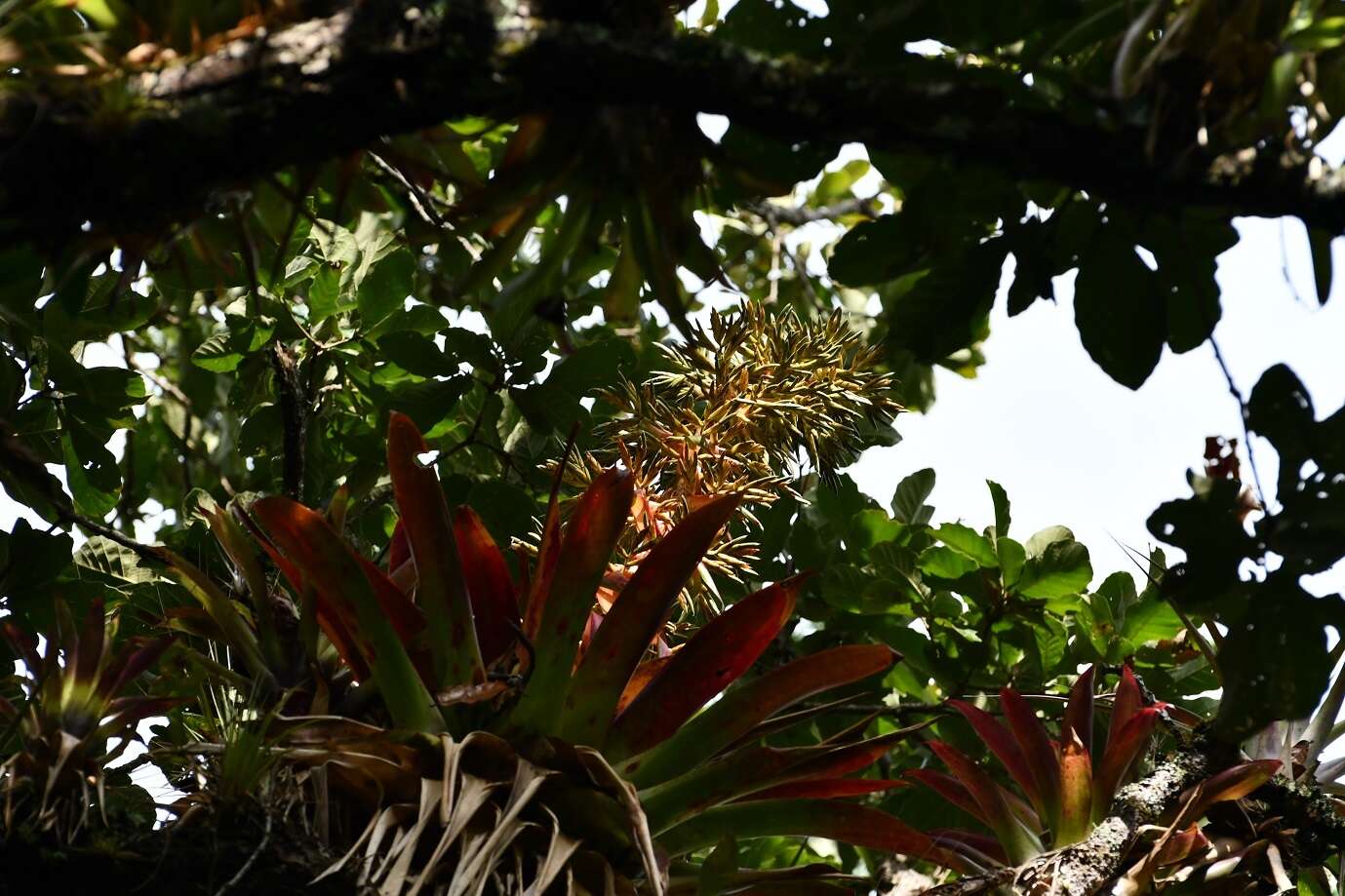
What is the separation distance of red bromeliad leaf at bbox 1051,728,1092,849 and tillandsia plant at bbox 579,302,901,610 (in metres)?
0.50

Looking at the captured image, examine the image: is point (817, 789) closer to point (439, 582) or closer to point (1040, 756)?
point (1040, 756)

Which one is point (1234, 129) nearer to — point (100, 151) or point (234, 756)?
point (100, 151)

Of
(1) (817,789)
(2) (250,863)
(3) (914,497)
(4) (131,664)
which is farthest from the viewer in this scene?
(3) (914,497)

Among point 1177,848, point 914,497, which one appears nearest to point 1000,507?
point 914,497

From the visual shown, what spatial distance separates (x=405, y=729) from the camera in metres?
1.49

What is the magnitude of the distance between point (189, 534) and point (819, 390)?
1245 mm

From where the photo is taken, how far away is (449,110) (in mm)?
1055

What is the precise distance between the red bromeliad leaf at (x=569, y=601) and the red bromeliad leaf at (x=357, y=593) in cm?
12

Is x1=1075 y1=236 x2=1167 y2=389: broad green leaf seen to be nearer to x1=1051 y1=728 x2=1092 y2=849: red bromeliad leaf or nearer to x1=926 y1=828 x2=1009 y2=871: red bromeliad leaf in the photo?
x1=1051 y1=728 x2=1092 y2=849: red bromeliad leaf

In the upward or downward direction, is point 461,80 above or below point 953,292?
below

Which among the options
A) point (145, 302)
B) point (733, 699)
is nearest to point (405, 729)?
point (733, 699)

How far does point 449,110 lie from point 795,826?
96cm

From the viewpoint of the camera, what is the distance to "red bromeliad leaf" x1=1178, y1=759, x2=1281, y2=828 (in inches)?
67.4

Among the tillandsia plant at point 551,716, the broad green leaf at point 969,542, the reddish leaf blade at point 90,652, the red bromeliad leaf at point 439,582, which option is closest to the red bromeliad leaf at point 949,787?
the tillandsia plant at point 551,716
